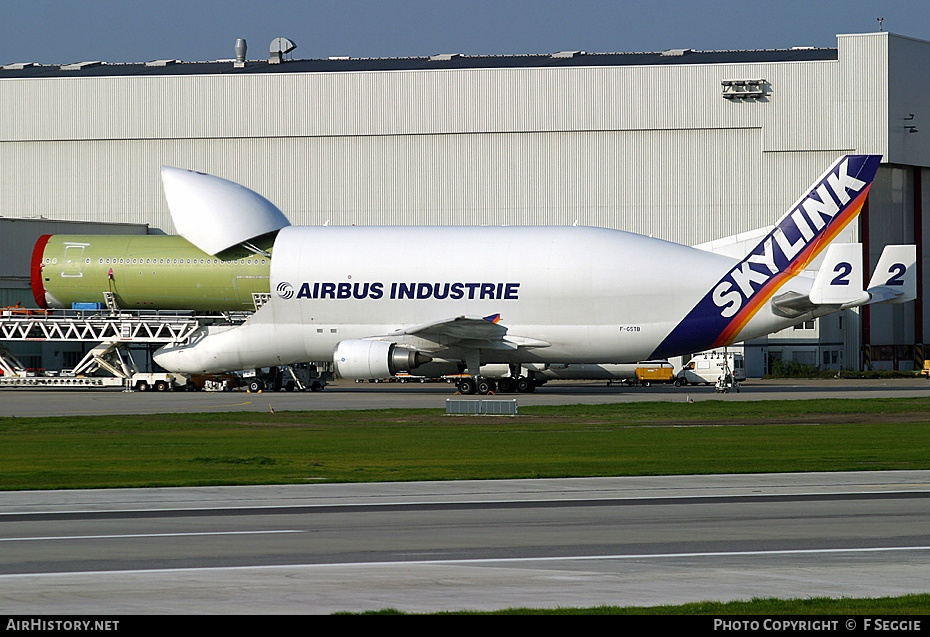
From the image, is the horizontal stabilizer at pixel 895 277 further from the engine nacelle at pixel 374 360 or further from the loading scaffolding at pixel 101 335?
the loading scaffolding at pixel 101 335

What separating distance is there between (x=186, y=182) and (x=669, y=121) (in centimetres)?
3471

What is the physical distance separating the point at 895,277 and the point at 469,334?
18.2m

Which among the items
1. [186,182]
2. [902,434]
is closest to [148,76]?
[186,182]

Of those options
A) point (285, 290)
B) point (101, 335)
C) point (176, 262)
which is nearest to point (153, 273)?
point (176, 262)

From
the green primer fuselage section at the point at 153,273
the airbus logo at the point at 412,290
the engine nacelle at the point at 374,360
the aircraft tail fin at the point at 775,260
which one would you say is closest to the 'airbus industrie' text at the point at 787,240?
the aircraft tail fin at the point at 775,260

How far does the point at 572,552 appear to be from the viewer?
15180 mm

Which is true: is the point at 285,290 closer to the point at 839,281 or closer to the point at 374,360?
the point at 374,360

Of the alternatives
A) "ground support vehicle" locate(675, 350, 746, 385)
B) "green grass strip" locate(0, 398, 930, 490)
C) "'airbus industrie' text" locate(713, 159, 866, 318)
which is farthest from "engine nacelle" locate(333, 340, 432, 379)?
"ground support vehicle" locate(675, 350, 746, 385)

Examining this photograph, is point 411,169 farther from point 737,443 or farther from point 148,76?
point 737,443

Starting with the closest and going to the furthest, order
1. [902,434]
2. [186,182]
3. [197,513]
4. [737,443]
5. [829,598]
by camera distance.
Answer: [829,598]
[197,513]
[737,443]
[902,434]
[186,182]

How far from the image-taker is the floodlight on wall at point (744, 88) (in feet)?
266

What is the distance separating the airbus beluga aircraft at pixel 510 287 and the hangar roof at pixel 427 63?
29.3 meters

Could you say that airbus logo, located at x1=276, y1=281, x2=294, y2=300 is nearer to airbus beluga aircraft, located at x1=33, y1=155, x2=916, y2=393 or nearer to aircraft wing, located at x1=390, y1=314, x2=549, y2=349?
airbus beluga aircraft, located at x1=33, y1=155, x2=916, y2=393

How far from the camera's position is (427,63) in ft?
292
